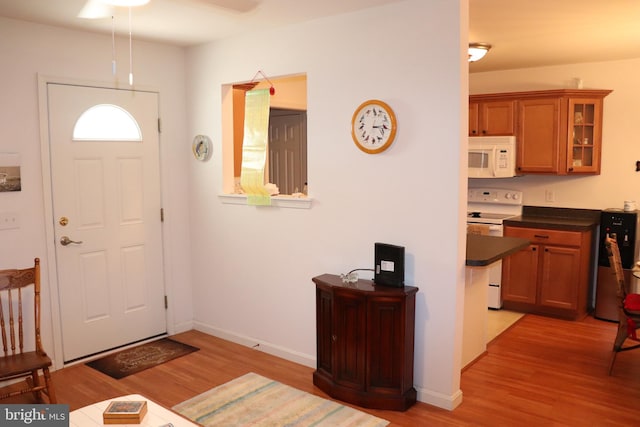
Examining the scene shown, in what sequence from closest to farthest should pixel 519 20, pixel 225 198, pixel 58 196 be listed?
pixel 519 20, pixel 58 196, pixel 225 198

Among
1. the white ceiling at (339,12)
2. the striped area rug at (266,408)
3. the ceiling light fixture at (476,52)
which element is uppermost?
the white ceiling at (339,12)

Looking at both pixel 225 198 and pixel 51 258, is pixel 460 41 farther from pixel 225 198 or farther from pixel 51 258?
pixel 51 258

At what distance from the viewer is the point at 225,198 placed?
447 cm

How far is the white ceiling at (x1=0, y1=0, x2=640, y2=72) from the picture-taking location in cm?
327

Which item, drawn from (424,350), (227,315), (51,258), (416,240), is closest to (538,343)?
(424,350)

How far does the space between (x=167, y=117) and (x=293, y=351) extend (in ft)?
7.54

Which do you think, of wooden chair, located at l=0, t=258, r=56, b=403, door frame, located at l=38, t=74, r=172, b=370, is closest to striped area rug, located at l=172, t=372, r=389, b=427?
wooden chair, located at l=0, t=258, r=56, b=403

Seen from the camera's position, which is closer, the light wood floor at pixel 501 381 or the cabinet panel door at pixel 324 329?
the light wood floor at pixel 501 381

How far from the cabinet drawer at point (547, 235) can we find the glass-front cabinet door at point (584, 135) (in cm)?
69

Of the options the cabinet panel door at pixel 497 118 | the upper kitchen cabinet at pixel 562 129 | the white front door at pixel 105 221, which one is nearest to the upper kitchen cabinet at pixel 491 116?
the cabinet panel door at pixel 497 118

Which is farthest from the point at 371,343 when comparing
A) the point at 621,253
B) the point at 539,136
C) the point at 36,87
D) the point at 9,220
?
the point at 539,136

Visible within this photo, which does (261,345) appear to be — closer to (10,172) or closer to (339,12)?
(10,172)
